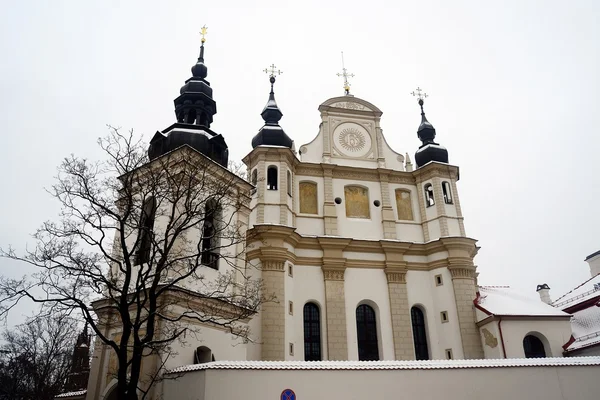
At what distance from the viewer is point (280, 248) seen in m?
21.5

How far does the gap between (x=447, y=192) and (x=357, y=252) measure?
19.1ft

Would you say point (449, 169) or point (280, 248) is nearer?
point (280, 248)

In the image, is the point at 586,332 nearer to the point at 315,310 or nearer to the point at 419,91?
the point at 315,310

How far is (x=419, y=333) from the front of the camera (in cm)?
2247

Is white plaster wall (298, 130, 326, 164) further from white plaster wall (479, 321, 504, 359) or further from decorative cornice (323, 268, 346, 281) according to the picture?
white plaster wall (479, 321, 504, 359)

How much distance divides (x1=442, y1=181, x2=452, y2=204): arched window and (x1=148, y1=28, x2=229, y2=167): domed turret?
12.1 m

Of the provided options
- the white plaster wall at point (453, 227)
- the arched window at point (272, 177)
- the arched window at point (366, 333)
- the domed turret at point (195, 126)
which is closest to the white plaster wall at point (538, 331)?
the white plaster wall at point (453, 227)

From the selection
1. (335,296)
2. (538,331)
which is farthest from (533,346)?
(335,296)

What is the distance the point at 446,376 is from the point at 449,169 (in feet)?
47.0

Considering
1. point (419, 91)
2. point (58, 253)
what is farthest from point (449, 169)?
point (58, 253)

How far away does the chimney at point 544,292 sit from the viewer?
28587mm

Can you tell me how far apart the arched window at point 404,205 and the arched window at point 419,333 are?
4.56 meters

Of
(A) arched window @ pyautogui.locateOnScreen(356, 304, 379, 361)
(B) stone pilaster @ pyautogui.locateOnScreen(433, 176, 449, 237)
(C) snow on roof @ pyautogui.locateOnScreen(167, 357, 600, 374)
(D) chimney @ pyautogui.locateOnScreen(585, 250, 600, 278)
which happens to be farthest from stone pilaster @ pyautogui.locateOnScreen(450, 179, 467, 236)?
(D) chimney @ pyautogui.locateOnScreen(585, 250, 600, 278)

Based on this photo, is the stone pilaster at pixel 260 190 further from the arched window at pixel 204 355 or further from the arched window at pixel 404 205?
the arched window at pixel 204 355
